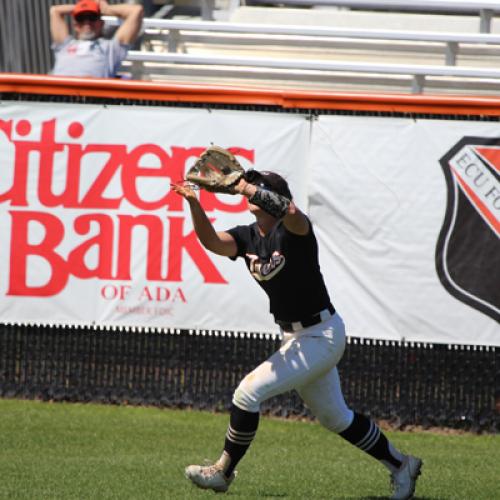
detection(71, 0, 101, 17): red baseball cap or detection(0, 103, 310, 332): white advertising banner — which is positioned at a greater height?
detection(71, 0, 101, 17): red baseball cap

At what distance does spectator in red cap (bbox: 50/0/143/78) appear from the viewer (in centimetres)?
1124

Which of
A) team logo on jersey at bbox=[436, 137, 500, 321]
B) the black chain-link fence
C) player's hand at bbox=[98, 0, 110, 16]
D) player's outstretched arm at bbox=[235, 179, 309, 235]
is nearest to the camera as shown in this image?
player's outstretched arm at bbox=[235, 179, 309, 235]

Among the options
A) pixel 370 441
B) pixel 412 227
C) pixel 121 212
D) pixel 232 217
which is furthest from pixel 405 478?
pixel 121 212

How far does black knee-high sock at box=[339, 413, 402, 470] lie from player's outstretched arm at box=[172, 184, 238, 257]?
3.83ft

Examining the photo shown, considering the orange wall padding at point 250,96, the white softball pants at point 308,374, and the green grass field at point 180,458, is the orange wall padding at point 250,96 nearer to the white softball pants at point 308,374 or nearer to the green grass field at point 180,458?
the green grass field at point 180,458

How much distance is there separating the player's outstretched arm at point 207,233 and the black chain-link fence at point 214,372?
306 cm

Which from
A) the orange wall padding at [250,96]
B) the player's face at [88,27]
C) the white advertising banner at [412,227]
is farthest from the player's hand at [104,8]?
the white advertising banner at [412,227]

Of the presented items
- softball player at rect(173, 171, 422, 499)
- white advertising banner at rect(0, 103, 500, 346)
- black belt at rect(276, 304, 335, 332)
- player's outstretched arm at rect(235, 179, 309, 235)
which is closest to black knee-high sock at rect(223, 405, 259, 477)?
softball player at rect(173, 171, 422, 499)

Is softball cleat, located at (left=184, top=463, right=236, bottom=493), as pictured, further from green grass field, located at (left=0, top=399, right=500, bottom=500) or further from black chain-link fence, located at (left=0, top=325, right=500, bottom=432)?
black chain-link fence, located at (left=0, top=325, right=500, bottom=432)

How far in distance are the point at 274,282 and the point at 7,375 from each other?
13.3ft

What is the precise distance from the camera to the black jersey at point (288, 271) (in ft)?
21.0

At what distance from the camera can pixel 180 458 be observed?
316 inches

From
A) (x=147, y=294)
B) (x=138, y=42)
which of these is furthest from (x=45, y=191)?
(x=138, y=42)

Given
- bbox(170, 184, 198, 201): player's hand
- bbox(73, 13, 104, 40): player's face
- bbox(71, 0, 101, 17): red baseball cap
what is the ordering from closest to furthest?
bbox(170, 184, 198, 201): player's hand, bbox(71, 0, 101, 17): red baseball cap, bbox(73, 13, 104, 40): player's face
